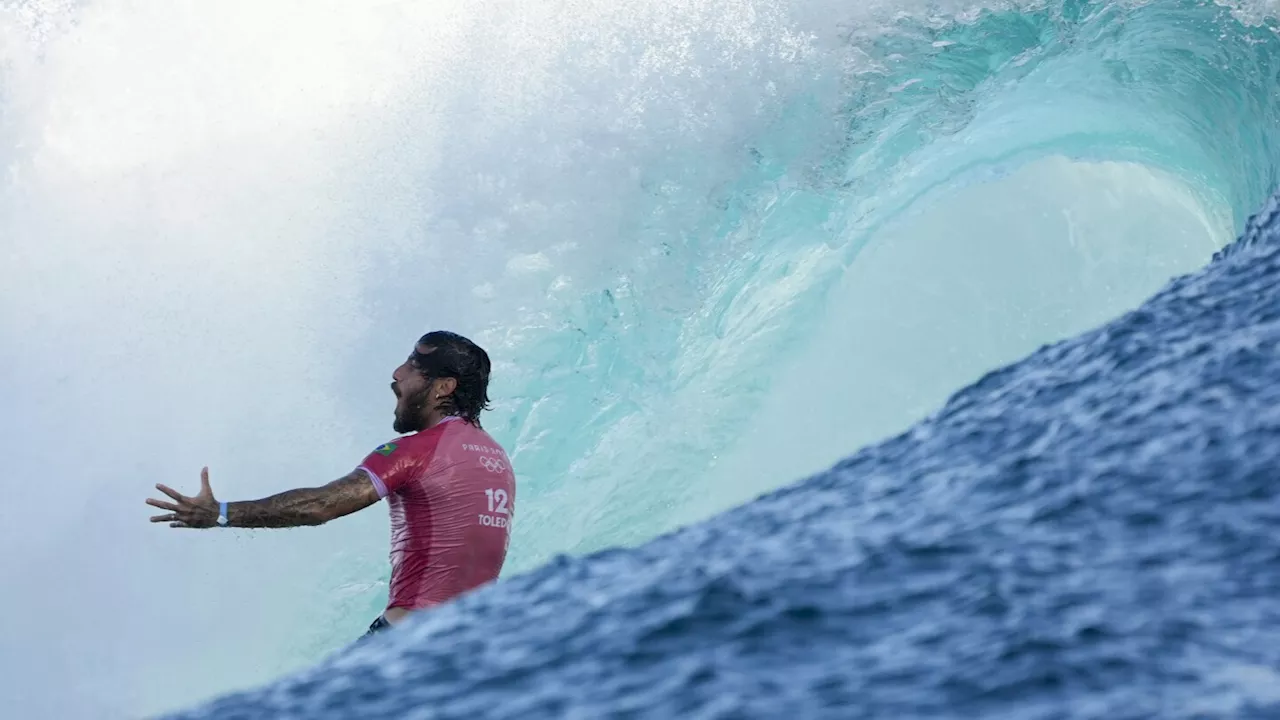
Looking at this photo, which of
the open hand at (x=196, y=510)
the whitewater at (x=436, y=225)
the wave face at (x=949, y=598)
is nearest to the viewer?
the wave face at (x=949, y=598)

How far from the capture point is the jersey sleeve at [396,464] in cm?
275

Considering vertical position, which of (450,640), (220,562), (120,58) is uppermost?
(120,58)

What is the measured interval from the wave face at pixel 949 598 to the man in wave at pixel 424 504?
0.70 metres

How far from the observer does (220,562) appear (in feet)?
25.0

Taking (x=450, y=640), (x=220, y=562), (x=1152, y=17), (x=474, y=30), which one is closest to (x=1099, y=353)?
(x=450, y=640)

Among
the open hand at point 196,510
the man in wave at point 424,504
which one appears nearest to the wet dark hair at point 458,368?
the man in wave at point 424,504

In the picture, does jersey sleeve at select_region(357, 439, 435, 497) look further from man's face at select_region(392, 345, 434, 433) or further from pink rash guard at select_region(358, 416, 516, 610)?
man's face at select_region(392, 345, 434, 433)

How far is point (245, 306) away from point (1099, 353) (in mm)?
5485

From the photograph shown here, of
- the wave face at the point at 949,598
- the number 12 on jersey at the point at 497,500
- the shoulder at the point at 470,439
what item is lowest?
the wave face at the point at 949,598

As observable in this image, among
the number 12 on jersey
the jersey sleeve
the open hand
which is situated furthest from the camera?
the number 12 on jersey

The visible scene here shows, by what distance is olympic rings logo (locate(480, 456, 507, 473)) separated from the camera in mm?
2889

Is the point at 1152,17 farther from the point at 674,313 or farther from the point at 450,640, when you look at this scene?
the point at 450,640

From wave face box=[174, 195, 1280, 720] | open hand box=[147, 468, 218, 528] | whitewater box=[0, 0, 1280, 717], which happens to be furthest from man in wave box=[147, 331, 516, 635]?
whitewater box=[0, 0, 1280, 717]

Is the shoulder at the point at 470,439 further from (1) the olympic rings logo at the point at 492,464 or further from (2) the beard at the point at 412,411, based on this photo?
(2) the beard at the point at 412,411
